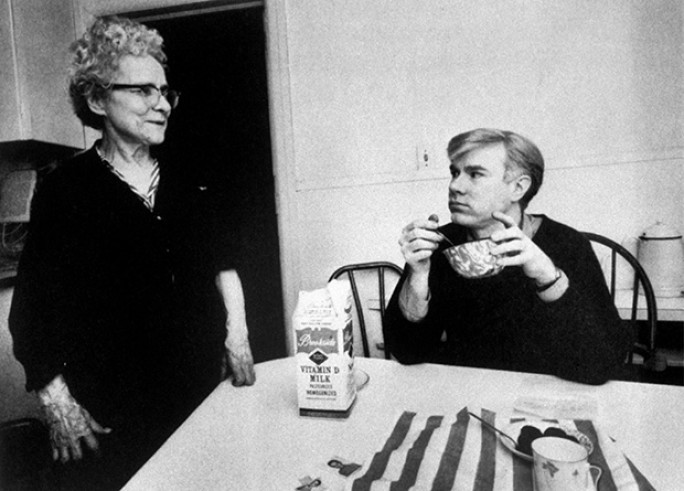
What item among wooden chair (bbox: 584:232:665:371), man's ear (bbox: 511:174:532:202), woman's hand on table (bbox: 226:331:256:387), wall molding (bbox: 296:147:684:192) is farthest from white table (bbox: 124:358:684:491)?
wall molding (bbox: 296:147:684:192)

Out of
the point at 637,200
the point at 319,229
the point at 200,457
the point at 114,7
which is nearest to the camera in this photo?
the point at 200,457

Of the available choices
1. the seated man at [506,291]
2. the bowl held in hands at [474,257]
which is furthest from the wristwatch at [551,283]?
the bowl held in hands at [474,257]

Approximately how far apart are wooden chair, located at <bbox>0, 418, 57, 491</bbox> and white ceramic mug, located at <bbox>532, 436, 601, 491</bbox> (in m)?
0.85

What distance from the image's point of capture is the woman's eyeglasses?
38.3 inches

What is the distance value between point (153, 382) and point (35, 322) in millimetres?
266

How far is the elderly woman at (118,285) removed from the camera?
904 mm

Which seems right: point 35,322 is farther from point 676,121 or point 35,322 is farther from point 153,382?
point 676,121

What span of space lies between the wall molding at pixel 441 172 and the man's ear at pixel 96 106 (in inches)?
21.2

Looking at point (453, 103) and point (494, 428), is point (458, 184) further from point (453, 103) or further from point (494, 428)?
point (494, 428)

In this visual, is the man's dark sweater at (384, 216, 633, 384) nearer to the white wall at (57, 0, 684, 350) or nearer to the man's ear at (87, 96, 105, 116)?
the white wall at (57, 0, 684, 350)

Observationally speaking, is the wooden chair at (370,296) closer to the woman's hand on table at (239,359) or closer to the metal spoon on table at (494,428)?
the woman's hand on table at (239,359)

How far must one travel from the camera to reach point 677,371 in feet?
3.70

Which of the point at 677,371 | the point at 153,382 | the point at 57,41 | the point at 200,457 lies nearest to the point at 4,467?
the point at 153,382

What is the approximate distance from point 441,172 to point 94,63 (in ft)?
2.77
